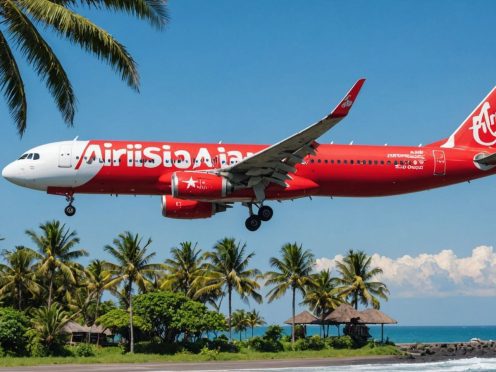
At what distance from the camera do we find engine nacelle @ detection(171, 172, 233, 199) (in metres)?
36.3

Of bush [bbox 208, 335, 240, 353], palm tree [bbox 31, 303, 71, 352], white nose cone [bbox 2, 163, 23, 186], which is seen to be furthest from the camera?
bush [bbox 208, 335, 240, 353]

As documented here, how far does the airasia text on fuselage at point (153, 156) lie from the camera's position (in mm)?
37875

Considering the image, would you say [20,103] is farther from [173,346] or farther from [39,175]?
[173,346]

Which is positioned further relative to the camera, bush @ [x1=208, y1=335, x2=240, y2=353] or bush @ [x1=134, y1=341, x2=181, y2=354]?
bush @ [x1=208, y1=335, x2=240, y2=353]

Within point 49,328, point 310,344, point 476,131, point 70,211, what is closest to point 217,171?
point 70,211

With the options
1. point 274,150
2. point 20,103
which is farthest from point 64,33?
point 274,150

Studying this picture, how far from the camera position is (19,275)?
8519 cm

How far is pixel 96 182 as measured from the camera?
37.8 m

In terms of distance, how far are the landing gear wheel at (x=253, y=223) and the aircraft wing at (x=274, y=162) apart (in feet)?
4.21

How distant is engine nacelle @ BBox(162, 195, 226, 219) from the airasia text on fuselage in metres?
1.76

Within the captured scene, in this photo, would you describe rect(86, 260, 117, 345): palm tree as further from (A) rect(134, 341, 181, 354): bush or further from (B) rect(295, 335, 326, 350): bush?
(B) rect(295, 335, 326, 350): bush

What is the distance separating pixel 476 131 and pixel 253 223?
16.2 m

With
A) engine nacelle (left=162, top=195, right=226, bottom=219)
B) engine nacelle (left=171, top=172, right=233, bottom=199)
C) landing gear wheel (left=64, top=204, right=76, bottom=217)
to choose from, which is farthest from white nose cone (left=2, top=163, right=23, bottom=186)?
engine nacelle (left=171, top=172, right=233, bottom=199)

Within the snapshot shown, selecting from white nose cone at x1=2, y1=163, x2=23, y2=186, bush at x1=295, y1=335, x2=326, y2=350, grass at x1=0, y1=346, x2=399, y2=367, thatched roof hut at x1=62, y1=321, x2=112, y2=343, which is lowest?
grass at x1=0, y1=346, x2=399, y2=367
